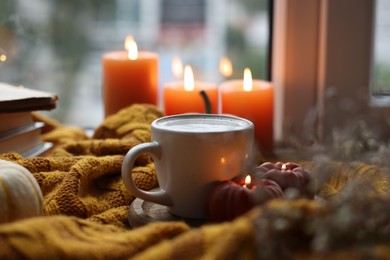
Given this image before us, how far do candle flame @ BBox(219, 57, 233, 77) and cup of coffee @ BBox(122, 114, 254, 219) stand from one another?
459 millimetres

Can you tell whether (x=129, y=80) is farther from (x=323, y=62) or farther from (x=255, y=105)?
(x=323, y=62)

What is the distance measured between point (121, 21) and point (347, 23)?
41 centimetres

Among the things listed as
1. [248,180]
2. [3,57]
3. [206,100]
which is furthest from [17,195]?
[3,57]

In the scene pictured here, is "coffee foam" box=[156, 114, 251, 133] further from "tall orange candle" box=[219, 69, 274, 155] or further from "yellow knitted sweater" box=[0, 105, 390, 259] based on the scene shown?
"tall orange candle" box=[219, 69, 274, 155]

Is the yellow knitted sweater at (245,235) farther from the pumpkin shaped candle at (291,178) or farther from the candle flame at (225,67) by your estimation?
the candle flame at (225,67)

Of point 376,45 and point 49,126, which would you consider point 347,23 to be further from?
point 49,126

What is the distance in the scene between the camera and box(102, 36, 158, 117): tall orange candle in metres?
1.05

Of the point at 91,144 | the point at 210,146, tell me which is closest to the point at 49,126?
the point at 91,144

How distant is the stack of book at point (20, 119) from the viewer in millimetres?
863

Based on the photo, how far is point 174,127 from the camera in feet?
2.35

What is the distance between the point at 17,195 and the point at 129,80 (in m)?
0.43

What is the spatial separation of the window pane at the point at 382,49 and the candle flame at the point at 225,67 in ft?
0.88

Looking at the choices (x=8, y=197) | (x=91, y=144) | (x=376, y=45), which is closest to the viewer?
(x=8, y=197)

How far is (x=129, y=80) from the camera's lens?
1057 mm
